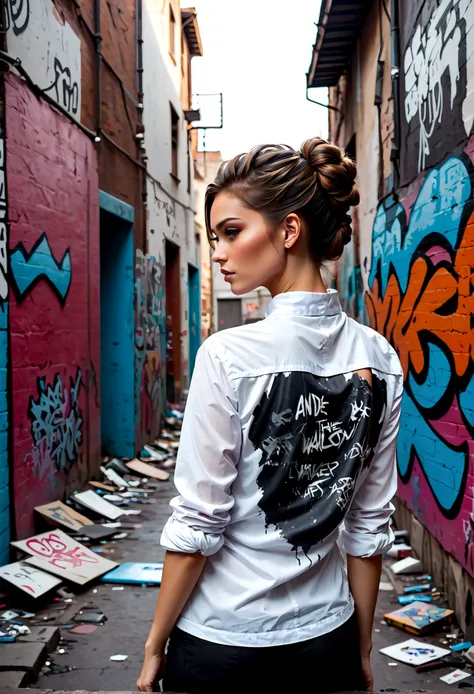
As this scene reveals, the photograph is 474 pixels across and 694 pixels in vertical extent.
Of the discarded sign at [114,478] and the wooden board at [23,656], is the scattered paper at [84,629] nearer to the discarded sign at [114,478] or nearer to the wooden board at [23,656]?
the wooden board at [23,656]

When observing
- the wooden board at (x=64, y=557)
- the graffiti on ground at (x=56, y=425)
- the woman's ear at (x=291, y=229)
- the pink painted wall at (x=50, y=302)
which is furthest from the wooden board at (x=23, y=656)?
the woman's ear at (x=291, y=229)

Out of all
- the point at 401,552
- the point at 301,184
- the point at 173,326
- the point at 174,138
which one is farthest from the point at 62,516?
the point at 174,138

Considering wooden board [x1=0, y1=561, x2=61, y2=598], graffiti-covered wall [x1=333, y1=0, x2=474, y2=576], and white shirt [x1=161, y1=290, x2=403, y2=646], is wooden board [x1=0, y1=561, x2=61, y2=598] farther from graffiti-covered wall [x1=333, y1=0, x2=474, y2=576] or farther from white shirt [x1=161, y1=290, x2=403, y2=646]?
white shirt [x1=161, y1=290, x2=403, y2=646]

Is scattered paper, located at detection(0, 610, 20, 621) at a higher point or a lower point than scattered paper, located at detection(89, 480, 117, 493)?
lower

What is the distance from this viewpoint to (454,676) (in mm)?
3414

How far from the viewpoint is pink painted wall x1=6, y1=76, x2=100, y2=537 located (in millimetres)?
4934

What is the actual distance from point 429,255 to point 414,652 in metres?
2.58

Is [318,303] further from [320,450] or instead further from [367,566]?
[367,566]

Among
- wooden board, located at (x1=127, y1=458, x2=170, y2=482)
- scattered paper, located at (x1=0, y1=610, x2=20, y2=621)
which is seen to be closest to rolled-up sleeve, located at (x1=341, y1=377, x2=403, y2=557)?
scattered paper, located at (x1=0, y1=610, x2=20, y2=621)

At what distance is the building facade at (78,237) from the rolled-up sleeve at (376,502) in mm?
3515

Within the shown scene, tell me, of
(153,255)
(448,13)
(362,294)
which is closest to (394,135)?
(448,13)

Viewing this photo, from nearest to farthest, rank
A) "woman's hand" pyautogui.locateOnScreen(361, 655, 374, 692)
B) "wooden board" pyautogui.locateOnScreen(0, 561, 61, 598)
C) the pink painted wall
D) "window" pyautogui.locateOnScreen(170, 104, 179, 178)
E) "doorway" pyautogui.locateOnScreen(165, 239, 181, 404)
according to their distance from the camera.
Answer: "woman's hand" pyautogui.locateOnScreen(361, 655, 374, 692) < "wooden board" pyautogui.locateOnScreen(0, 561, 61, 598) < the pink painted wall < "doorway" pyautogui.locateOnScreen(165, 239, 181, 404) < "window" pyautogui.locateOnScreen(170, 104, 179, 178)

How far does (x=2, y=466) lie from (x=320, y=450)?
3756 mm

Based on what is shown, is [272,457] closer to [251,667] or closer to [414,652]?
[251,667]
